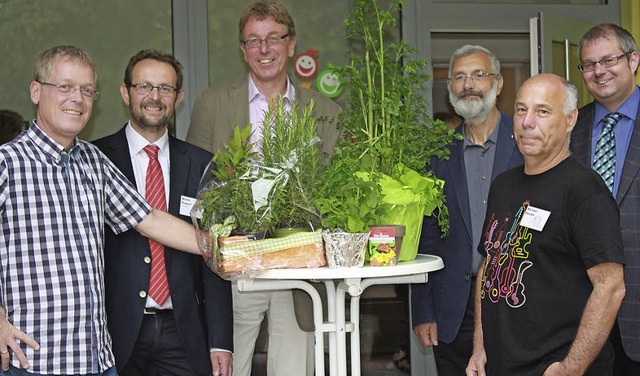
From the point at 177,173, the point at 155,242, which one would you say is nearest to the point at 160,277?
the point at 155,242

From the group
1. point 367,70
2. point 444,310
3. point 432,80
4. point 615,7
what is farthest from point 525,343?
point 615,7

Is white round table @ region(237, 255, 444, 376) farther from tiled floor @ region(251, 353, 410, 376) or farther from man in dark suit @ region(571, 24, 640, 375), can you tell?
tiled floor @ region(251, 353, 410, 376)

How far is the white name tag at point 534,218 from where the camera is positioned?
225 cm

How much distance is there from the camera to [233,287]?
3.22 meters

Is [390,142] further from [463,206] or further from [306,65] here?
[306,65]

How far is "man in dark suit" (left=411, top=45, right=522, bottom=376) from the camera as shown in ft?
9.89

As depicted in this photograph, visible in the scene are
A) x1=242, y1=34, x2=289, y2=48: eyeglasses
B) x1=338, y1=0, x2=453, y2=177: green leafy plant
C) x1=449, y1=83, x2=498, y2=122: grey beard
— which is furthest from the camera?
x1=242, y1=34, x2=289, y2=48: eyeglasses

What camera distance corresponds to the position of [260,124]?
320 centimetres

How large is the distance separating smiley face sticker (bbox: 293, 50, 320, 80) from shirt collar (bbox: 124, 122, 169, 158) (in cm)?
185

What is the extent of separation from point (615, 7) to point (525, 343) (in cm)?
340

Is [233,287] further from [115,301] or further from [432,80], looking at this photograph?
[432,80]

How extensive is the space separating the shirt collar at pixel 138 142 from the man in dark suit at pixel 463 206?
1.08 meters

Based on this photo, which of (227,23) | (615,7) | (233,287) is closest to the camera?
(233,287)

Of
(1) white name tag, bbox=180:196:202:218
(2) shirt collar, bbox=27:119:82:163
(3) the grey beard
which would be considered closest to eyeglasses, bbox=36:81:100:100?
(2) shirt collar, bbox=27:119:82:163
